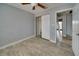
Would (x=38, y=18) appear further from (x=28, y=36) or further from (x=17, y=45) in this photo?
(x=17, y=45)

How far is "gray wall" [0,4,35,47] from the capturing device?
341cm

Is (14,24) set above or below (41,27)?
above

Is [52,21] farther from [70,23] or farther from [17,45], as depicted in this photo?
[17,45]

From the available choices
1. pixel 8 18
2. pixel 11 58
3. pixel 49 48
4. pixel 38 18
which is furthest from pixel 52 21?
pixel 11 58

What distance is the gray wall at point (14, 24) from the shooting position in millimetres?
3410

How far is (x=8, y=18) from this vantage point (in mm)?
3551

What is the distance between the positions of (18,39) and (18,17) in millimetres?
744

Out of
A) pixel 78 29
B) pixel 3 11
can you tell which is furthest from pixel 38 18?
pixel 78 29

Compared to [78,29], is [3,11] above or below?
above

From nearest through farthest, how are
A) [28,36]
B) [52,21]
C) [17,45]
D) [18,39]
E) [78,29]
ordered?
1. [78,29]
2. [17,45]
3. [18,39]
4. [28,36]
5. [52,21]

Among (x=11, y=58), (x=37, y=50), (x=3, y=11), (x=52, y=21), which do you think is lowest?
(x=37, y=50)

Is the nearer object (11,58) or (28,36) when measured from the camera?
(11,58)

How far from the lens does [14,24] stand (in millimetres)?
3582

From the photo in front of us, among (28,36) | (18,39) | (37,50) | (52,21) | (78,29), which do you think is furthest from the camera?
(52,21)
